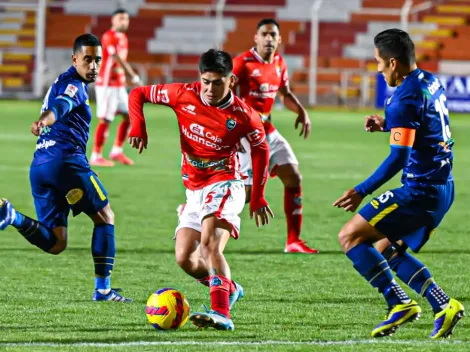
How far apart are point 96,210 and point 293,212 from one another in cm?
289

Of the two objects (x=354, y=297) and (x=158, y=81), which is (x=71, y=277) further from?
(x=158, y=81)

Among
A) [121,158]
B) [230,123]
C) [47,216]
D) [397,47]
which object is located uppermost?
[397,47]

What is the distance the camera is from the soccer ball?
5.74 meters

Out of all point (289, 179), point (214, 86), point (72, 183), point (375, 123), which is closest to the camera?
point (375, 123)

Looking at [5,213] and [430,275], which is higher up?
[5,213]

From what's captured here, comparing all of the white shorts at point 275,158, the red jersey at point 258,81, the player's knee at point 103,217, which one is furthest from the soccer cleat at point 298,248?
the player's knee at point 103,217

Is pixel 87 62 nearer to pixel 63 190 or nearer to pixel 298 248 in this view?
pixel 63 190

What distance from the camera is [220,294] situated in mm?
5809

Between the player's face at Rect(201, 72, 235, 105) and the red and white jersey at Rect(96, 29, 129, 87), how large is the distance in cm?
1035

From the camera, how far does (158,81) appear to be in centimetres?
3275

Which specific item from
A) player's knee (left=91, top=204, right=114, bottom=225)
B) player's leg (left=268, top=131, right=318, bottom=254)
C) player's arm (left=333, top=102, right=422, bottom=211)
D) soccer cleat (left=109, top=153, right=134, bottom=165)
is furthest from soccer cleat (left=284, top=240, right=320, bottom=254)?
soccer cleat (left=109, top=153, right=134, bottom=165)

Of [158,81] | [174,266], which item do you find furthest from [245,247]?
[158,81]

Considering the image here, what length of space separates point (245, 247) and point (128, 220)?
194cm

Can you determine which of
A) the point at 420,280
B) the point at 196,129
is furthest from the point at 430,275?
the point at 196,129
